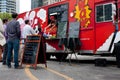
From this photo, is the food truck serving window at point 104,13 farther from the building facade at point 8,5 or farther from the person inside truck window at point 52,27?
the building facade at point 8,5

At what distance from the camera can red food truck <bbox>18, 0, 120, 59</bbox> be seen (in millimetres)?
15883

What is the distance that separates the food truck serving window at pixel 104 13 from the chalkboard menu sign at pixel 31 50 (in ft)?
11.6

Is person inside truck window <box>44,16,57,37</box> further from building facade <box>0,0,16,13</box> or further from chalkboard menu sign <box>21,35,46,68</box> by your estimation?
building facade <box>0,0,16,13</box>

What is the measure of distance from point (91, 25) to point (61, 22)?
2.30 meters

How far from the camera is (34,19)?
21734mm

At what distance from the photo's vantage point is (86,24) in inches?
675

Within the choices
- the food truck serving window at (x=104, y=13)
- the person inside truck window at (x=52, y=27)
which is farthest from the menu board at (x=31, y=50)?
the person inside truck window at (x=52, y=27)

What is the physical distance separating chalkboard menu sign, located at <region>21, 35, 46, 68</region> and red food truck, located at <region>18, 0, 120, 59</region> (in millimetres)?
3425

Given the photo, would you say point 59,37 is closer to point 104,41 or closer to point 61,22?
point 61,22

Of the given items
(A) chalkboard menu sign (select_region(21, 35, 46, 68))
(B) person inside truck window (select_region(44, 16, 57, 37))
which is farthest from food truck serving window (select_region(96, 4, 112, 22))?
(A) chalkboard menu sign (select_region(21, 35, 46, 68))

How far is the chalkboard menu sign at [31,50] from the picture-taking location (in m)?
13.8

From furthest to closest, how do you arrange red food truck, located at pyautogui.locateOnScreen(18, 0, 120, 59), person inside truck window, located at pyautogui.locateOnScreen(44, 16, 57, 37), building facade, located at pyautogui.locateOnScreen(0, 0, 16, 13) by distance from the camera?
building facade, located at pyautogui.locateOnScreen(0, 0, 16, 13) < person inside truck window, located at pyautogui.locateOnScreen(44, 16, 57, 37) < red food truck, located at pyautogui.locateOnScreen(18, 0, 120, 59)

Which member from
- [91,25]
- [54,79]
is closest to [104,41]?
[91,25]

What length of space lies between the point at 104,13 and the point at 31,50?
12.9 ft
